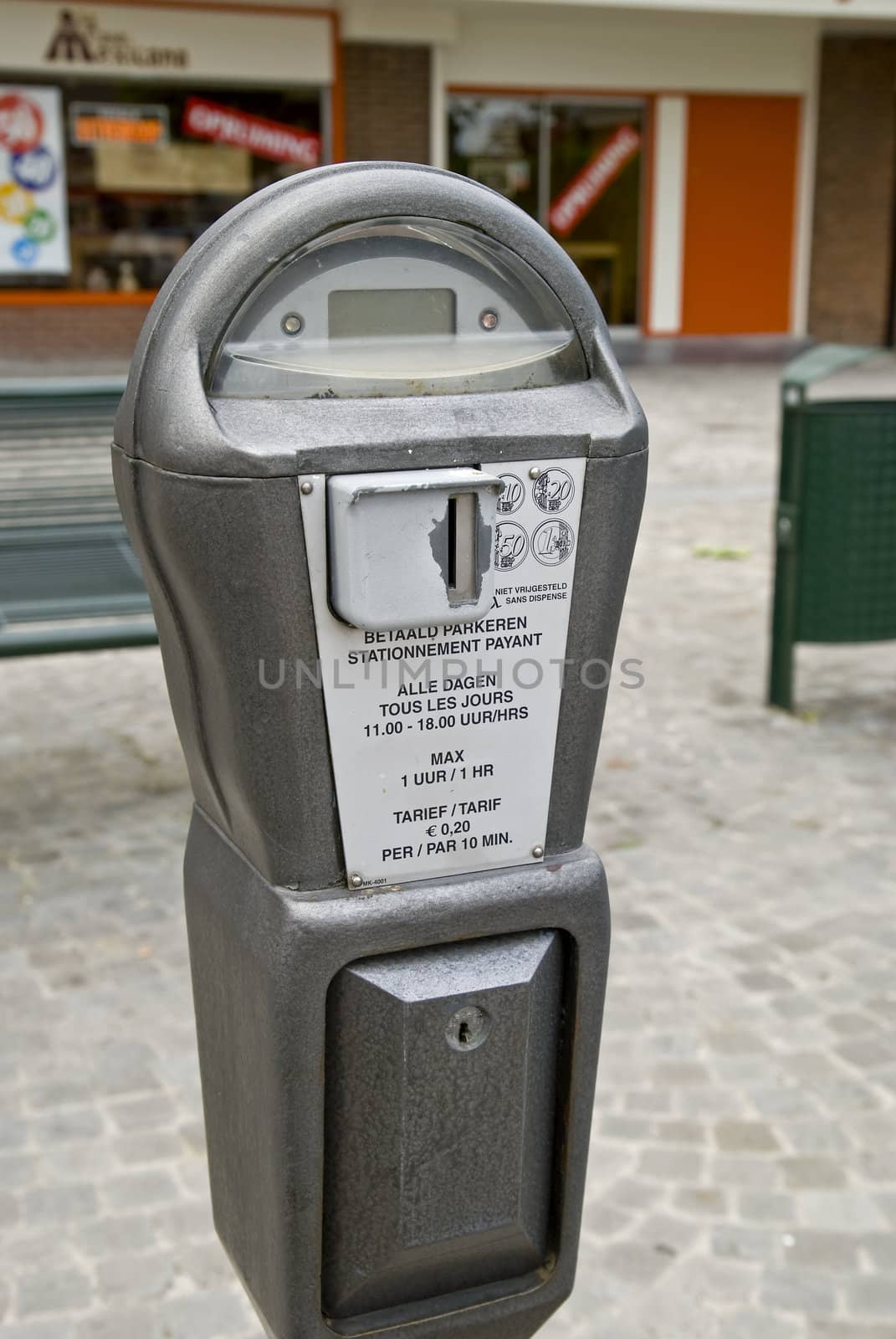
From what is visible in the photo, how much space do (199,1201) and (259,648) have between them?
60.1 inches

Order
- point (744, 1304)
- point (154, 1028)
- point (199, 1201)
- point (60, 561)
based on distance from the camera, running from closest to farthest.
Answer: point (744, 1304) < point (199, 1201) < point (154, 1028) < point (60, 561)

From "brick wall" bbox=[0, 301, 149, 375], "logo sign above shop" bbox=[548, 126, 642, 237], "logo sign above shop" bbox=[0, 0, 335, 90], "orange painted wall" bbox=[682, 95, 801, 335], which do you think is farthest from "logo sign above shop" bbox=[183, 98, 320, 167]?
"orange painted wall" bbox=[682, 95, 801, 335]

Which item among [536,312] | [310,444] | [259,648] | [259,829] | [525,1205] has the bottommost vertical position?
[525,1205]

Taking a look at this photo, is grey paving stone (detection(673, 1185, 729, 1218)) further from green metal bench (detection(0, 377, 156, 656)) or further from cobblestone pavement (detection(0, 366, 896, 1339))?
green metal bench (detection(0, 377, 156, 656))

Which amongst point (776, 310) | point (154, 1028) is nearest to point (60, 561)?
point (154, 1028)

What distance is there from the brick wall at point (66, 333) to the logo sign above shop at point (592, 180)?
421cm

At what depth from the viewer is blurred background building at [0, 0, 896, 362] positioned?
12.5 m

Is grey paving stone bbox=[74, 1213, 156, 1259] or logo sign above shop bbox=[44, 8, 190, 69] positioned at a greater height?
logo sign above shop bbox=[44, 8, 190, 69]

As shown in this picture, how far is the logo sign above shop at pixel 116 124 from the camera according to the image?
41.2ft

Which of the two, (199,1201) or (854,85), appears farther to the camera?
(854,85)

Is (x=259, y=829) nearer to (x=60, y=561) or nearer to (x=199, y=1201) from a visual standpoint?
(x=199, y=1201)

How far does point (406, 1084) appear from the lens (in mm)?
1619

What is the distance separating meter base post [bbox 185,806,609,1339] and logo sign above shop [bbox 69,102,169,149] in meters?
12.1

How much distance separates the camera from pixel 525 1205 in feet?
5.78
